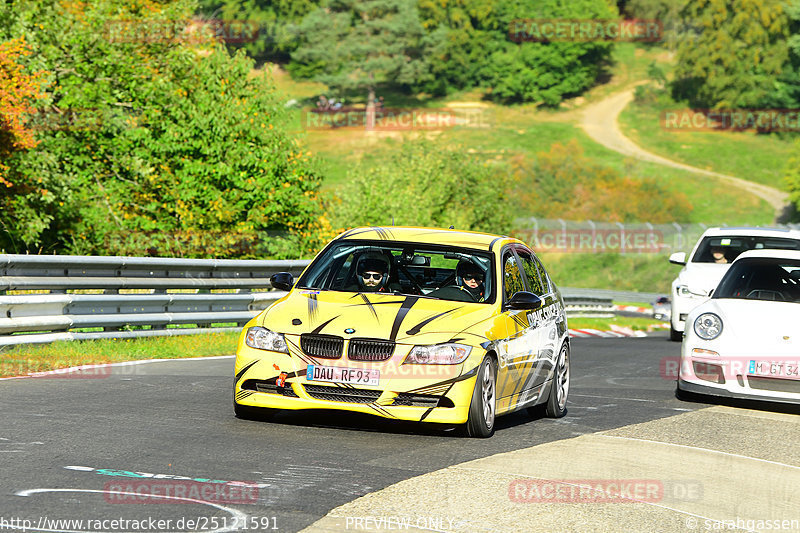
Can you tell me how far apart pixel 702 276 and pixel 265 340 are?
1306cm

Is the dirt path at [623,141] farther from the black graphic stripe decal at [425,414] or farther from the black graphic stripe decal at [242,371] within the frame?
the black graphic stripe decal at [242,371]

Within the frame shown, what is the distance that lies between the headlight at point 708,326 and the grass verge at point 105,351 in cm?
622

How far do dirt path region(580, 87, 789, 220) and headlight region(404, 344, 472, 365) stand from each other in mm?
89095

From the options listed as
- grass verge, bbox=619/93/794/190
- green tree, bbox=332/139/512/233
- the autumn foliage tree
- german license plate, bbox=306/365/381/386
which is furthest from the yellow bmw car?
grass verge, bbox=619/93/794/190

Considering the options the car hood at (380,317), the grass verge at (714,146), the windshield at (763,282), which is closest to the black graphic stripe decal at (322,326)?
the car hood at (380,317)

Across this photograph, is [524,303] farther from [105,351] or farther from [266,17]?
[266,17]

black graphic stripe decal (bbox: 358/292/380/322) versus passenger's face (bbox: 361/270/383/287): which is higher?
passenger's face (bbox: 361/270/383/287)

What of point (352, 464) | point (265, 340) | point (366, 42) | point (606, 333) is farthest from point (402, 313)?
point (366, 42)

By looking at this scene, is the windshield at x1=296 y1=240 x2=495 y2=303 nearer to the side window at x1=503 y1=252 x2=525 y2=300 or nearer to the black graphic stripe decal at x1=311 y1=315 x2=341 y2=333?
the side window at x1=503 y1=252 x2=525 y2=300

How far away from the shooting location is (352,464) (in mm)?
7367

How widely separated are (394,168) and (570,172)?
1944 inches

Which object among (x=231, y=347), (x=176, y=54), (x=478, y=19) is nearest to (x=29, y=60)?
(x=176, y=54)

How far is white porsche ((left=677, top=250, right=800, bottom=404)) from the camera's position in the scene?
1129 cm

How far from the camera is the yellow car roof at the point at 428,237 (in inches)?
397
